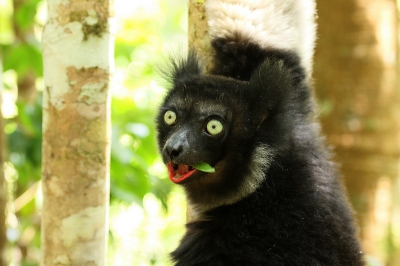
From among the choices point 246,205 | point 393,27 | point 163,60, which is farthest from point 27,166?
point 393,27

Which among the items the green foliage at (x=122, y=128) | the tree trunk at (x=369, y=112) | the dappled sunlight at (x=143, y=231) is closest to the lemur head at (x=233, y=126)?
the green foliage at (x=122, y=128)

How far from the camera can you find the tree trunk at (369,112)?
4.21 metres

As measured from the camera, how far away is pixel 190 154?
258 cm

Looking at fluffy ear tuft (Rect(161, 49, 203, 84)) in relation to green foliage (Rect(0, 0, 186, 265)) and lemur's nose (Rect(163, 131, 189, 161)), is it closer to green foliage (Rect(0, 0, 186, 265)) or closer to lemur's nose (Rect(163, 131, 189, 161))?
green foliage (Rect(0, 0, 186, 265))

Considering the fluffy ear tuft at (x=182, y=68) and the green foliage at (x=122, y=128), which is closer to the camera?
the fluffy ear tuft at (x=182, y=68)

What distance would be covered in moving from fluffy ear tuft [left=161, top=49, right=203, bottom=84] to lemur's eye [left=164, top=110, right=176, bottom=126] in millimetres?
294

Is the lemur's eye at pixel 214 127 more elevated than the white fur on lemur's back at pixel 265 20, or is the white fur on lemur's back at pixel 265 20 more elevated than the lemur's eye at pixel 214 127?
the white fur on lemur's back at pixel 265 20

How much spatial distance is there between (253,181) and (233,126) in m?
0.34

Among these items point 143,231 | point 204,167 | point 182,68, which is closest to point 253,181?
point 204,167

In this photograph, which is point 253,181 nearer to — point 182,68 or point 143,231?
point 182,68

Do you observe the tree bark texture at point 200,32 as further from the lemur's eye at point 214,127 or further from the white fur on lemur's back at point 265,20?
the lemur's eye at point 214,127

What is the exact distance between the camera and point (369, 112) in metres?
4.22

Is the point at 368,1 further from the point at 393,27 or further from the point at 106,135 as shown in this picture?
the point at 106,135

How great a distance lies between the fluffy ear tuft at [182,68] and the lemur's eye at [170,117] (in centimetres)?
29
